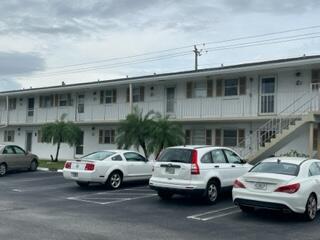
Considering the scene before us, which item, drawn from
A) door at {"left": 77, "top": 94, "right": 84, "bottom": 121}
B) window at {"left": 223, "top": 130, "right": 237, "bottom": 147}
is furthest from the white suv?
door at {"left": 77, "top": 94, "right": 84, "bottom": 121}

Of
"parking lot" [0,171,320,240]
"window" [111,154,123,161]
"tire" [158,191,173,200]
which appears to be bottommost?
"parking lot" [0,171,320,240]

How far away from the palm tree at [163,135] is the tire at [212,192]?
334 inches

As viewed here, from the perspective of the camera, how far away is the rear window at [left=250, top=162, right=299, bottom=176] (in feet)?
35.0

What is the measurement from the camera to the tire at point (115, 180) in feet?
53.1

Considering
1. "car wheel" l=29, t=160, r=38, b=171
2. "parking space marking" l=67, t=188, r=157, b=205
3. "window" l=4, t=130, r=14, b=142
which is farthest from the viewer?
"window" l=4, t=130, r=14, b=142

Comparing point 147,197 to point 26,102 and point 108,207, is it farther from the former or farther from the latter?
point 26,102

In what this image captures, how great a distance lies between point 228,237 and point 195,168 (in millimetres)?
3820

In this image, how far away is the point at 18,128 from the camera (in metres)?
36.7

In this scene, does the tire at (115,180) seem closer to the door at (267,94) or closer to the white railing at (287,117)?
the white railing at (287,117)

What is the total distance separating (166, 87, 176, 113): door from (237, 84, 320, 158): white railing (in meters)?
5.51

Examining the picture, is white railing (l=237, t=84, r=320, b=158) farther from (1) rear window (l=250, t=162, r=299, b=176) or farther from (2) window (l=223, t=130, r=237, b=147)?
(1) rear window (l=250, t=162, r=299, b=176)

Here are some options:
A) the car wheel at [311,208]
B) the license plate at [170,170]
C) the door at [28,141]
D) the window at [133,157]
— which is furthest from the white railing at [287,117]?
the door at [28,141]

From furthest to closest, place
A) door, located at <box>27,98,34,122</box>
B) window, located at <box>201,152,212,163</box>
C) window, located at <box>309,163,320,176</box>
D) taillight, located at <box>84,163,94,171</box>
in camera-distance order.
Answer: door, located at <box>27,98,34,122</box>
taillight, located at <box>84,163,94,171</box>
window, located at <box>201,152,212,163</box>
window, located at <box>309,163,320,176</box>

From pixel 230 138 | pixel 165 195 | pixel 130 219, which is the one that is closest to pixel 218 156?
pixel 165 195
